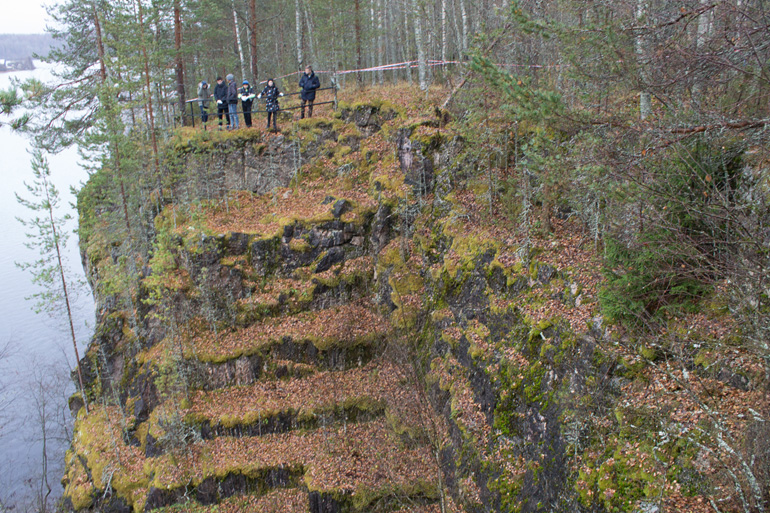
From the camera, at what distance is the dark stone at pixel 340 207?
16.2 metres

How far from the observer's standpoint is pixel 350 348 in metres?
14.9

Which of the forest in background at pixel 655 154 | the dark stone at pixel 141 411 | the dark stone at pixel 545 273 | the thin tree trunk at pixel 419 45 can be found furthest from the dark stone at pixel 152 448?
the thin tree trunk at pixel 419 45


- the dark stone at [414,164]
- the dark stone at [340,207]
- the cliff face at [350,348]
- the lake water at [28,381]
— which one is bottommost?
the lake water at [28,381]

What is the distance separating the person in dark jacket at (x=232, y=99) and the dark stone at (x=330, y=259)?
7.43 meters

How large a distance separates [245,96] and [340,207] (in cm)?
644

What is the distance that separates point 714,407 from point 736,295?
1.44m

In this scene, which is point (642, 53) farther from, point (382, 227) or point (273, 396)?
point (273, 396)

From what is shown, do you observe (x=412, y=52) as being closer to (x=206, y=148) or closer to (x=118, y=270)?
(x=206, y=148)

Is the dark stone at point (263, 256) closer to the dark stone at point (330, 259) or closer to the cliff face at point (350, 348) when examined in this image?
the cliff face at point (350, 348)

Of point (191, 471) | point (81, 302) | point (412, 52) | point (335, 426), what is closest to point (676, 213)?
point (335, 426)

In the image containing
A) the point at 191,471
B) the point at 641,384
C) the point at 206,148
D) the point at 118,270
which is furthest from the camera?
the point at 206,148

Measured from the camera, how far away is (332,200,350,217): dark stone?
53.1ft

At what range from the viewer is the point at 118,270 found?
52.2 feet

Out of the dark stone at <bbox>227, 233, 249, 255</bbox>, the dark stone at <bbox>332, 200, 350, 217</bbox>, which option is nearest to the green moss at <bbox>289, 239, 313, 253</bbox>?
the dark stone at <bbox>332, 200, 350, 217</bbox>
